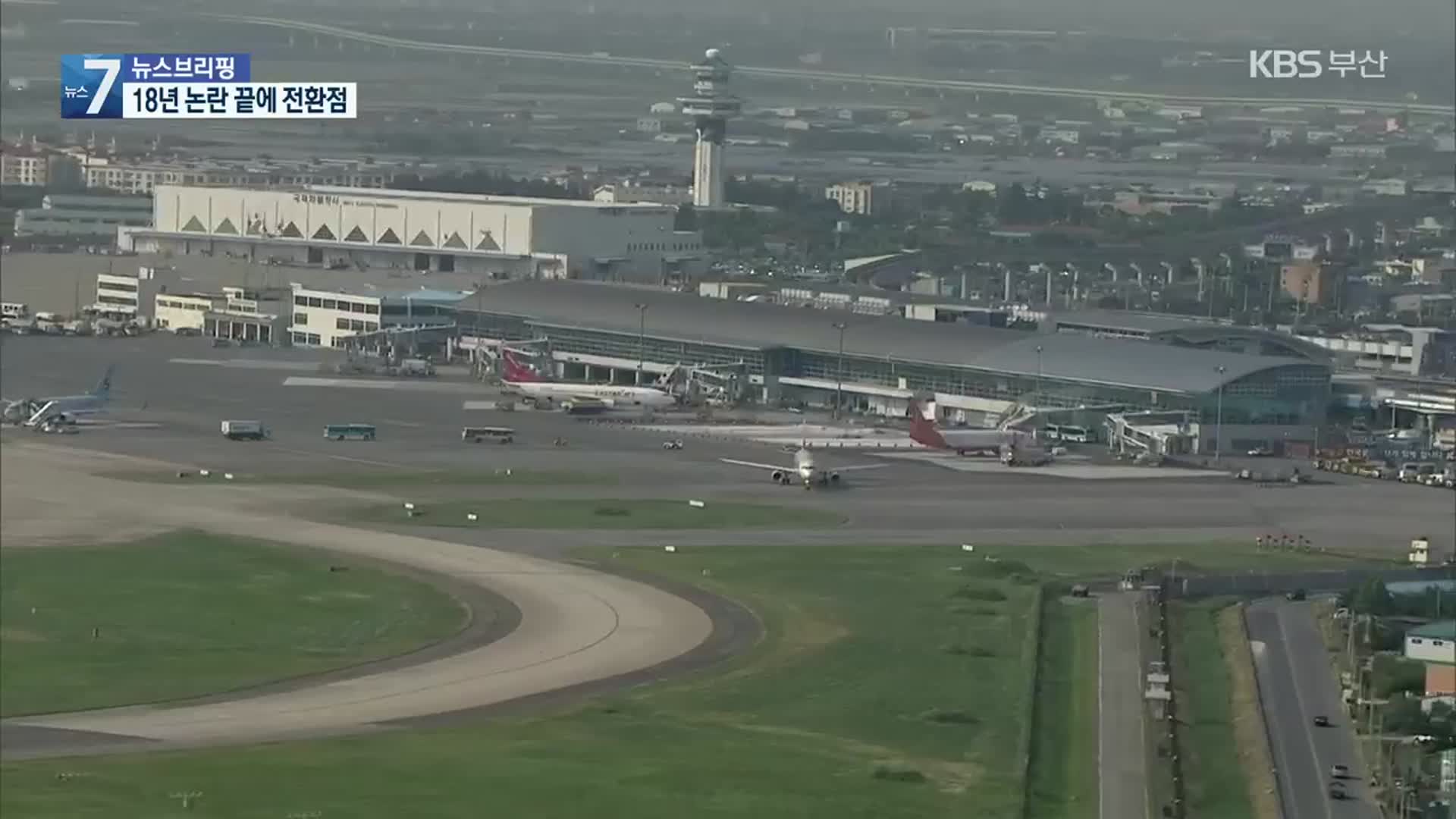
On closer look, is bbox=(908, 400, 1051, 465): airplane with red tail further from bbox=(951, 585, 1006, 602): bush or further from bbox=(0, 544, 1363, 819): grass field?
bbox=(0, 544, 1363, 819): grass field

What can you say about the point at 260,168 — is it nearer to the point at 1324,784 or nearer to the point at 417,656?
the point at 417,656

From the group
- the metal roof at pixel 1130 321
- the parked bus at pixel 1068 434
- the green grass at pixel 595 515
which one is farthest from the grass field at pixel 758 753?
the metal roof at pixel 1130 321

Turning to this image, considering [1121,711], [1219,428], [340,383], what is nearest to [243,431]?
A: [340,383]

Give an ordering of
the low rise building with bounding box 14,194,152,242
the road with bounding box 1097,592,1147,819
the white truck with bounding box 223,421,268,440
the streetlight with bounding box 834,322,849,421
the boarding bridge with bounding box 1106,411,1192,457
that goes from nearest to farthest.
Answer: the road with bounding box 1097,592,1147,819 → the white truck with bounding box 223,421,268,440 → the boarding bridge with bounding box 1106,411,1192,457 → the streetlight with bounding box 834,322,849,421 → the low rise building with bounding box 14,194,152,242

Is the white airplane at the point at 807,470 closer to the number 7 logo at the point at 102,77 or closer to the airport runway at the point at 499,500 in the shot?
the airport runway at the point at 499,500

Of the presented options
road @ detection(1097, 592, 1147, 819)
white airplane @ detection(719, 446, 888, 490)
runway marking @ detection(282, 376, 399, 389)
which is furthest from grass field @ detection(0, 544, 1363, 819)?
runway marking @ detection(282, 376, 399, 389)

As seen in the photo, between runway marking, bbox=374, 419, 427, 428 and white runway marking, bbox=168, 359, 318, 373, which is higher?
white runway marking, bbox=168, 359, 318, 373
